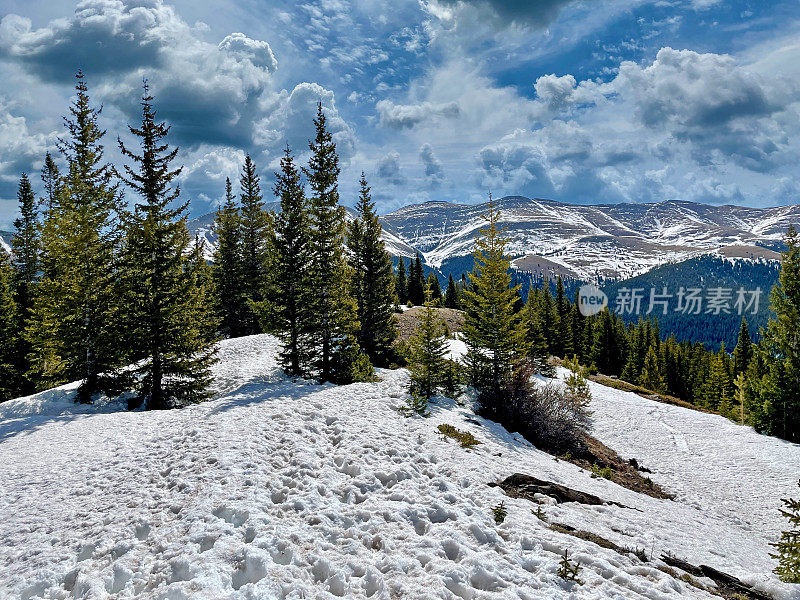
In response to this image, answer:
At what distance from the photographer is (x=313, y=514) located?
7695mm

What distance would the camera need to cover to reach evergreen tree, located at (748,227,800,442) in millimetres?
23375

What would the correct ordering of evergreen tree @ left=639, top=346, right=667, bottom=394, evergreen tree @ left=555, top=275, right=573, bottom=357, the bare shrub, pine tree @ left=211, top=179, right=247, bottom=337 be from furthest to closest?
evergreen tree @ left=555, top=275, right=573, bottom=357 < evergreen tree @ left=639, top=346, right=667, bottom=394 < pine tree @ left=211, top=179, right=247, bottom=337 < the bare shrub

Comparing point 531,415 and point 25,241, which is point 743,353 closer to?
point 531,415

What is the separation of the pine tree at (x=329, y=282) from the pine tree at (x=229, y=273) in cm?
1953

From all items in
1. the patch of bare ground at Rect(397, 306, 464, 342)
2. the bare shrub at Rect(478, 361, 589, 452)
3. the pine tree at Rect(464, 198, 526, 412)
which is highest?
the pine tree at Rect(464, 198, 526, 412)

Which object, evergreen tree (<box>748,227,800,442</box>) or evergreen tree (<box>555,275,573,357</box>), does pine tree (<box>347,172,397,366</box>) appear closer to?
evergreen tree (<box>748,227,800,442</box>)


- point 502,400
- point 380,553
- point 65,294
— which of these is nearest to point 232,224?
point 65,294

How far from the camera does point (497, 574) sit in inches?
246

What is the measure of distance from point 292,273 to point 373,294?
933 cm

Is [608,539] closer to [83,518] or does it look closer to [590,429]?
[83,518]

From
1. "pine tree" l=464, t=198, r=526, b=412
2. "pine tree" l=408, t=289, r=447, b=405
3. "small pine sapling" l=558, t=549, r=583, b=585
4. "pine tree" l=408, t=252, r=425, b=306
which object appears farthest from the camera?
"pine tree" l=408, t=252, r=425, b=306

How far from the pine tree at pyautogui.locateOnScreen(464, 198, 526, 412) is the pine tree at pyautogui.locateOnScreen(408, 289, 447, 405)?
2395mm

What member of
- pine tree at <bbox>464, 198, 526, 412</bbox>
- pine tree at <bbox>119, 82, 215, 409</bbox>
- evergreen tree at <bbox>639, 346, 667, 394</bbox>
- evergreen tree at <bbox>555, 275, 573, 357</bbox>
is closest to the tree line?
pine tree at <bbox>119, 82, 215, 409</bbox>

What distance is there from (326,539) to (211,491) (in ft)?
9.44
